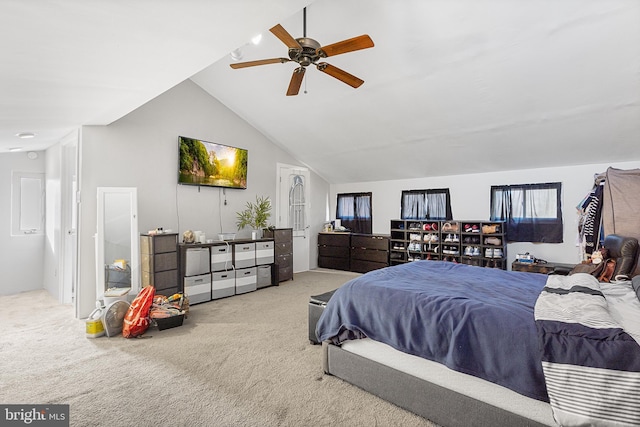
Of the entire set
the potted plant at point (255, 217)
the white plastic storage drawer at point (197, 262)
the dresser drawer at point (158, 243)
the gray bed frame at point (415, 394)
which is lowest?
the gray bed frame at point (415, 394)

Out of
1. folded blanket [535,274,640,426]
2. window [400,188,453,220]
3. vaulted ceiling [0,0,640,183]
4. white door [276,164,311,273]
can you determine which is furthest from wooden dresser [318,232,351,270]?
folded blanket [535,274,640,426]

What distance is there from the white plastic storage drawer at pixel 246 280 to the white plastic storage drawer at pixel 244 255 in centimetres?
9

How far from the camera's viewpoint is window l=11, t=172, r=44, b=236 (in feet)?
16.4

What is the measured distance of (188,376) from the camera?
8.32ft

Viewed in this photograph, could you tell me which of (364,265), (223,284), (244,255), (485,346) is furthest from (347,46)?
(364,265)

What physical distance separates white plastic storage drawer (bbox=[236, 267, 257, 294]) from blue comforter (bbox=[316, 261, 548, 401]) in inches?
111

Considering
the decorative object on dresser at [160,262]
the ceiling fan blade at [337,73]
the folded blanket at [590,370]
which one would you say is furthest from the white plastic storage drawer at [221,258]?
the folded blanket at [590,370]

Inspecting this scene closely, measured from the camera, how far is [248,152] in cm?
605

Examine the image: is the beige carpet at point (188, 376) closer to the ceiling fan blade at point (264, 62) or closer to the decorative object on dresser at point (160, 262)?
the decorative object on dresser at point (160, 262)

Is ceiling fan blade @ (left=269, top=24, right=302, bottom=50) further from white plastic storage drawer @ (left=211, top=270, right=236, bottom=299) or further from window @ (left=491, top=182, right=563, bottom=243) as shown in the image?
window @ (left=491, top=182, right=563, bottom=243)

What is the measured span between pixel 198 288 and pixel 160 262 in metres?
0.67

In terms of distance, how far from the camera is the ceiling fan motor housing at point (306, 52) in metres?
2.66

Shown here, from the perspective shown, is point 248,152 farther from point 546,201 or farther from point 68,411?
point 546,201

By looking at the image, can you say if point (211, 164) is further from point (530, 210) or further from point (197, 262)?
point (530, 210)
